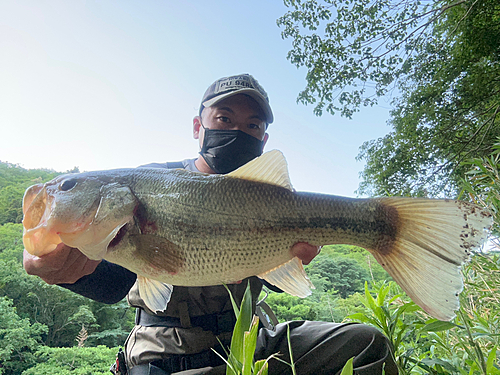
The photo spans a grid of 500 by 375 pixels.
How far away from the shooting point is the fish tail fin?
42.6 inches

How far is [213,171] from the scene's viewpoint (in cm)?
225

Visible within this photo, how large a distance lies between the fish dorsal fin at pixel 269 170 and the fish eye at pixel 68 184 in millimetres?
700

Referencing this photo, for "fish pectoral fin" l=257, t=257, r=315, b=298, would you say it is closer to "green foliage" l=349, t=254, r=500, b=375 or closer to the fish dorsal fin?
the fish dorsal fin

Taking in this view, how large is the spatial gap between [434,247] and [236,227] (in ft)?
2.62

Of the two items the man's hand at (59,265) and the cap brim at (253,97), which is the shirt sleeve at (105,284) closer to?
the man's hand at (59,265)

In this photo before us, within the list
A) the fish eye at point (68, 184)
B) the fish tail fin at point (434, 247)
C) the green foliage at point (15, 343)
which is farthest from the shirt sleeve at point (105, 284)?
the green foliage at point (15, 343)

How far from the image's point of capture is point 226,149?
214 centimetres

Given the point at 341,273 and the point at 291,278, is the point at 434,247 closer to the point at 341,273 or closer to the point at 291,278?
the point at 291,278

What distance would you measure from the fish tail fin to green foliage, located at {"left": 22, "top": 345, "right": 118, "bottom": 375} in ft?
32.0

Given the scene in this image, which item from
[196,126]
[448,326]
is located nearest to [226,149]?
[196,126]

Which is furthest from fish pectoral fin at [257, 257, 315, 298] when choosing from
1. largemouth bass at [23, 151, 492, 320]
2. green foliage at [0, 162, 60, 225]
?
green foliage at [0, 162, 60, 225]

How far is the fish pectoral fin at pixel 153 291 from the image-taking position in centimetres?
130

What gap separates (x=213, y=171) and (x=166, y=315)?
1060 millimetres

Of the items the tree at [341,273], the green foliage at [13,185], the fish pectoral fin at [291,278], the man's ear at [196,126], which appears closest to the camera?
the fish pectoral fin at [291,278]
